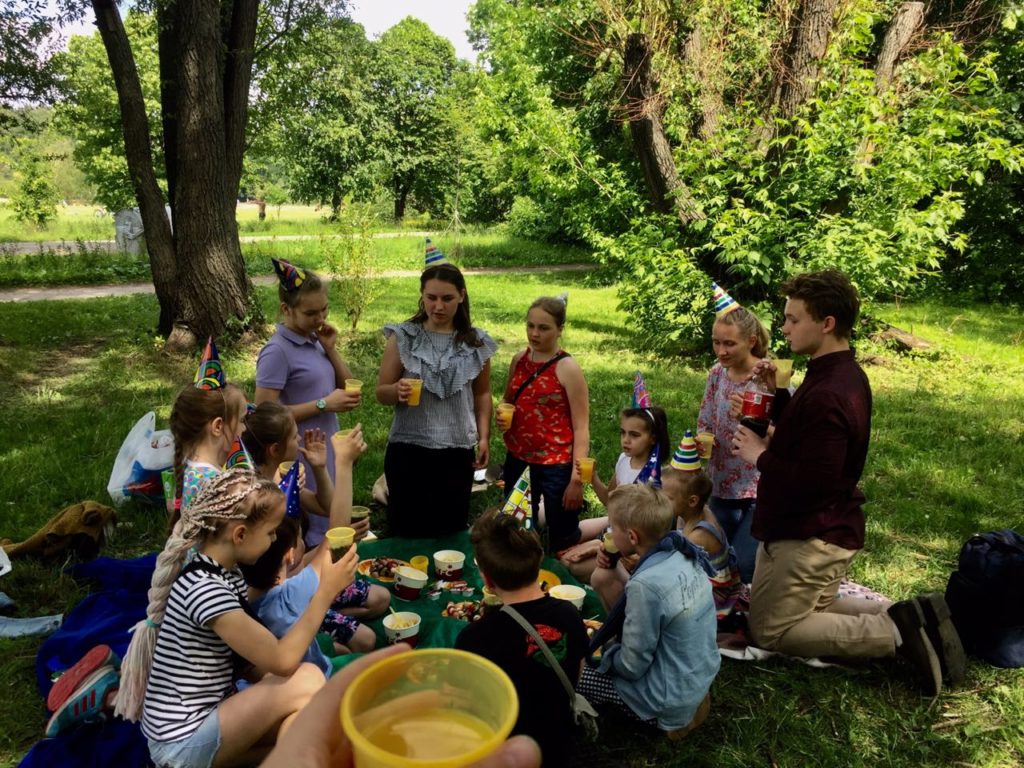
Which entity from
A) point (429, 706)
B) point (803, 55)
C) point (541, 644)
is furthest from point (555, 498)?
point (803, 55)

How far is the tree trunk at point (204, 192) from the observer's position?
8.37 metres

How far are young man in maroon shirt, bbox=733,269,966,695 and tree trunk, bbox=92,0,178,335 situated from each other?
335 inches

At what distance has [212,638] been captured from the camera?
2434 mm

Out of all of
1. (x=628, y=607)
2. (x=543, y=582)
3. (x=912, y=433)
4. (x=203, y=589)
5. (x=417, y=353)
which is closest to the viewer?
(x=203, y=589)

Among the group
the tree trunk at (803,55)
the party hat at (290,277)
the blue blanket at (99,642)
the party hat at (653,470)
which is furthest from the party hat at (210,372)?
the tree trunk at (803,55)

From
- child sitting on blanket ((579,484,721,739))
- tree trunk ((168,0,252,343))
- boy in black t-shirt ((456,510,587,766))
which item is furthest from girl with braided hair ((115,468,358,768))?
tree trunk ((168,0,252,343))

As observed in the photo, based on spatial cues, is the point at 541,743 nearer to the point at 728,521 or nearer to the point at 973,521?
the point at 728,521

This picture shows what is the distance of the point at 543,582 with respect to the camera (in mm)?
4094

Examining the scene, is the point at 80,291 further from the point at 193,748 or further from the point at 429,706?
the point at 429,706

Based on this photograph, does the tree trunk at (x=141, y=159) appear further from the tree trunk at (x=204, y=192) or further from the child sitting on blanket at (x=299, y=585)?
the child sitting on blanket at (x=299, y=585)

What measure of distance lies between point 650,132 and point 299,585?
881 cm

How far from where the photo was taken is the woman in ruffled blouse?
4.42 meters

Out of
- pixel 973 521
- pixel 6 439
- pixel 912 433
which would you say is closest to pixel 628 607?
pixel 973 521

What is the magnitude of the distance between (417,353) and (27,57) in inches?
343
